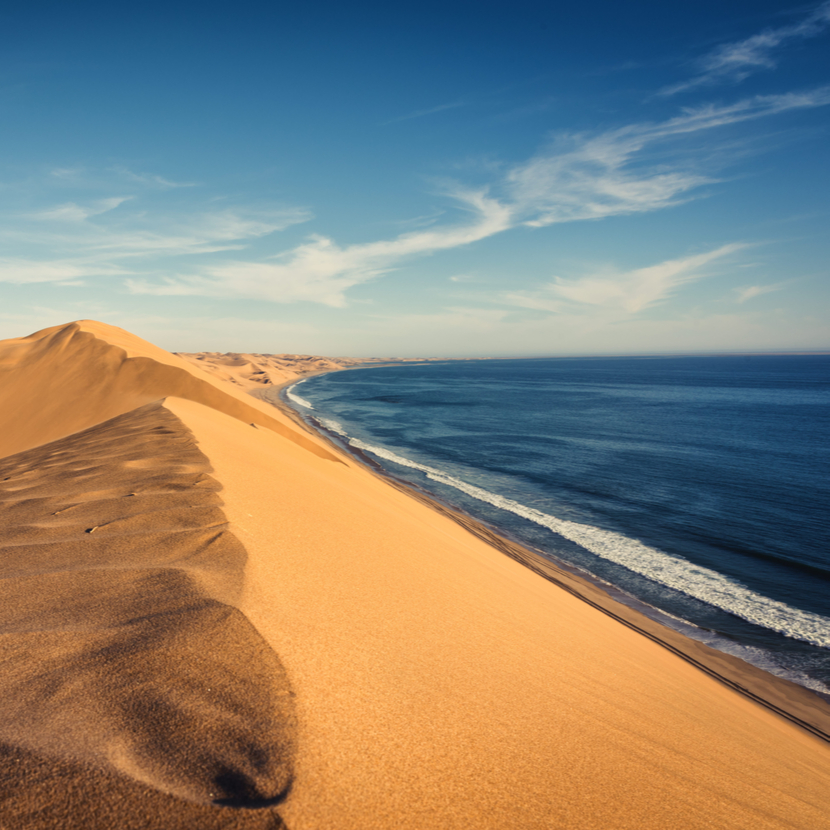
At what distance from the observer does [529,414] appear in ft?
142

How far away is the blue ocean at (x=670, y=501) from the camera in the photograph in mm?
10203

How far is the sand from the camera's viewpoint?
1721 millimetres

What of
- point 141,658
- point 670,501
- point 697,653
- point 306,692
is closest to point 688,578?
point 697,653

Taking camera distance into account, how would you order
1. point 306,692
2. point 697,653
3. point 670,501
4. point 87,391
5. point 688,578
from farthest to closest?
1. point 670,501
2. point 87,391
3. point 688,578
4. point 697,653
5. point 306,692

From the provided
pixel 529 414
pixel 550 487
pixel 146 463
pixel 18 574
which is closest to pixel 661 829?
pixel 18 574

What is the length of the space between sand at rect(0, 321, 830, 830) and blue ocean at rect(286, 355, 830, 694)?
18.7 feet

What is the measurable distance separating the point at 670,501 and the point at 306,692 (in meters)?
18.2

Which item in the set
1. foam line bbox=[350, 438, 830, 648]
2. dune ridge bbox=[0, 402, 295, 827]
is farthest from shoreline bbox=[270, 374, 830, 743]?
dune ridge bbox=[0, 402, 295, 827]

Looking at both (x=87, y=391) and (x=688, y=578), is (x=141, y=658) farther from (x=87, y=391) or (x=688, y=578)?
(x=87, y=391)

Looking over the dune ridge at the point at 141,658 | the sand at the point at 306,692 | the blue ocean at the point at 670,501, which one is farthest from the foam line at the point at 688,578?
the dune ridge at the point at 141,658

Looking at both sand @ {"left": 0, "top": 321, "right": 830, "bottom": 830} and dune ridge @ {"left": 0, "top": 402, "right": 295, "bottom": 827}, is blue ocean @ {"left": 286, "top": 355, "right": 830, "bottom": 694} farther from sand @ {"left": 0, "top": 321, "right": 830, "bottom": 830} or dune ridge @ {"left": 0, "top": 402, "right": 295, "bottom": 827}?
dune ridge @ {"left": 0, "top": 402, "right": 295, "bottom": 827}

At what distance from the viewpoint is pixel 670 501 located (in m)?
17.5

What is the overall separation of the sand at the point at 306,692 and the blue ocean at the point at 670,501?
5.71m

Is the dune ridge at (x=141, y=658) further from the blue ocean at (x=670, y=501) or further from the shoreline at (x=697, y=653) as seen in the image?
the blue ocean at (x=670, y=501)
